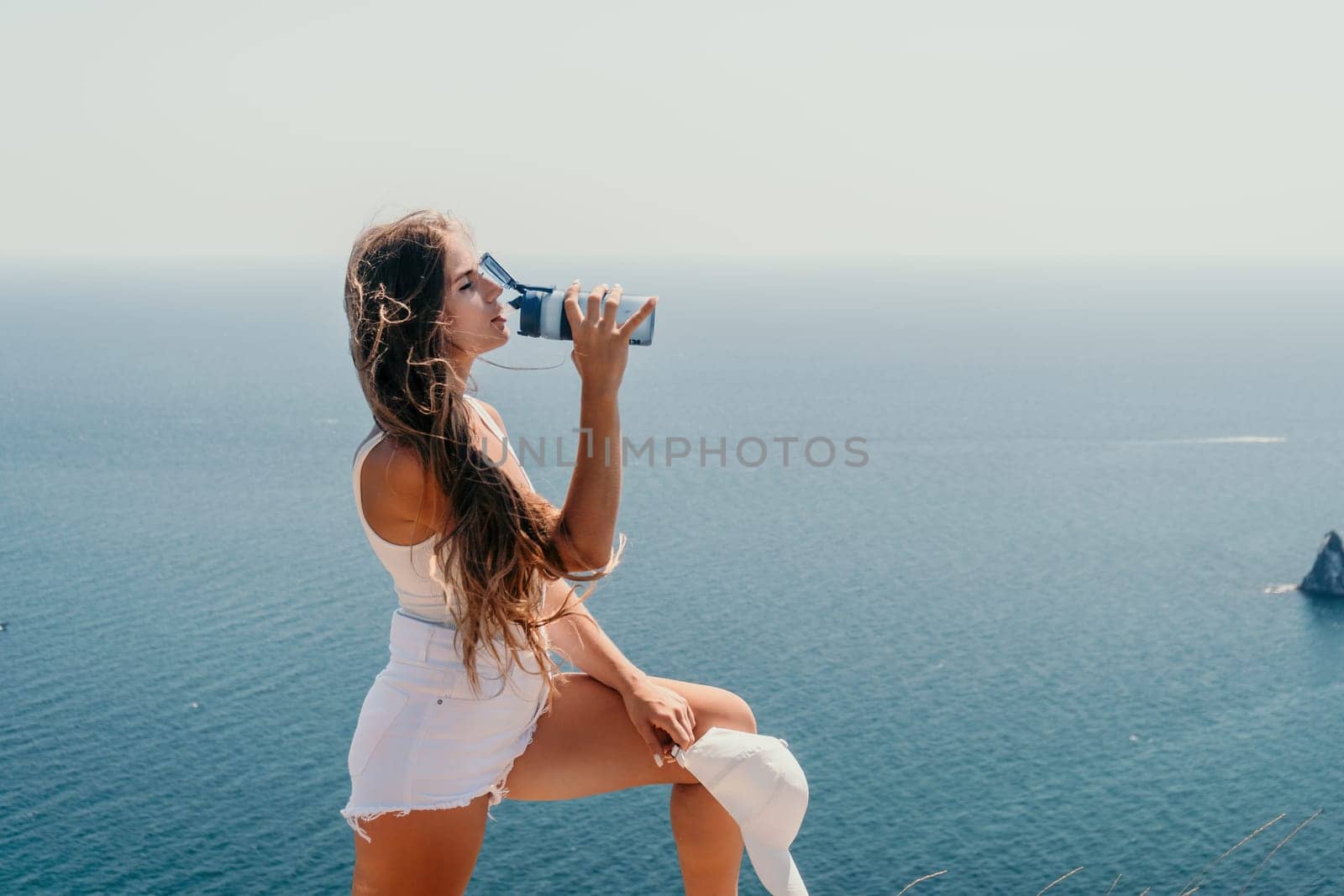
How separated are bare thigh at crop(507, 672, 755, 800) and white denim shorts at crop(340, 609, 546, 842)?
0.39ft

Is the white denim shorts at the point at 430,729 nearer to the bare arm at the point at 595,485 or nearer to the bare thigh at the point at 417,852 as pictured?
the bare thigh at the point at 417,852

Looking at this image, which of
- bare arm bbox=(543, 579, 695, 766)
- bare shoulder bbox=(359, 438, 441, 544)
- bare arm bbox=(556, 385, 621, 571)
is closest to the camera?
bare arm bbox=(556, 385, 621, 571)

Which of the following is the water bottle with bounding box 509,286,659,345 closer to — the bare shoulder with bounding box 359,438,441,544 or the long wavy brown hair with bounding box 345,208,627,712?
the long wavy brown hair with bounding box 345,208,627,712

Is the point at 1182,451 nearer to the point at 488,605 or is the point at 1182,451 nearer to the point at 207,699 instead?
the point at 207,699

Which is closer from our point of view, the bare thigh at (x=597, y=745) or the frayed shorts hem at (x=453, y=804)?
the frayed shorts hem at (x=453, y=804)

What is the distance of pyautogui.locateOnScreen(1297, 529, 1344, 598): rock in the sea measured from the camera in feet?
194

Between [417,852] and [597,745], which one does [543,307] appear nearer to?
[597,745]

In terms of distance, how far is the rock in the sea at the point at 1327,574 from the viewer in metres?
59.2

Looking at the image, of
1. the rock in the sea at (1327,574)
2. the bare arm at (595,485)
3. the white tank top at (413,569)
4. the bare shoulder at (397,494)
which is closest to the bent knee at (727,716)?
the bare arm at (595,485)

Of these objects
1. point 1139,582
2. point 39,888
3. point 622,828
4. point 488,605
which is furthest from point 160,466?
point 488,605

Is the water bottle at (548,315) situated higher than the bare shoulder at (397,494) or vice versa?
the water bottle at (548,315)

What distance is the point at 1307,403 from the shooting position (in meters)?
105

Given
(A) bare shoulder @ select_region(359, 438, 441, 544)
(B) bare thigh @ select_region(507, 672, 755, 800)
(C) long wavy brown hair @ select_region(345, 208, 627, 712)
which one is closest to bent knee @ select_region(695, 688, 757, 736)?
(B) bare thigh @ select_region(507, 672, 755, 800)

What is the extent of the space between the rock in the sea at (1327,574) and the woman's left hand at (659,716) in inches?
2550
